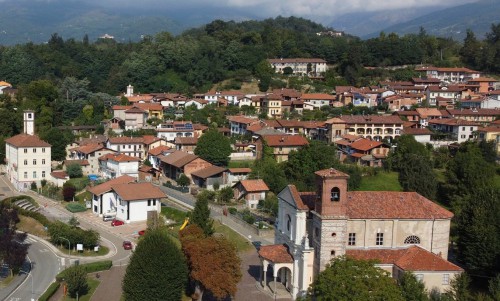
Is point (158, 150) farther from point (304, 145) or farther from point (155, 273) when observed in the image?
point (155, 273)

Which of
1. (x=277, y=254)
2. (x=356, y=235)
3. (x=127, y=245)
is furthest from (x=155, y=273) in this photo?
(x=127, y=245)

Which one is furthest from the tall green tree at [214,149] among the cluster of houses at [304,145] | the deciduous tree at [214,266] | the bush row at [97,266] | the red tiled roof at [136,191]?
the deciduous tree at [214,266]

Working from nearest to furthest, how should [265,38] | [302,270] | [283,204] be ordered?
[302,270] < [283,204] < [265,38]

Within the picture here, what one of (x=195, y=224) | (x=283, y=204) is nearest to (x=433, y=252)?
(x=283, y=204)

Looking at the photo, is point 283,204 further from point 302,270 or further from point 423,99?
point 423,99

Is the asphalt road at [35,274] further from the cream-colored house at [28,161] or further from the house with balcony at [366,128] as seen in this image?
the house with balcony at [366,128]

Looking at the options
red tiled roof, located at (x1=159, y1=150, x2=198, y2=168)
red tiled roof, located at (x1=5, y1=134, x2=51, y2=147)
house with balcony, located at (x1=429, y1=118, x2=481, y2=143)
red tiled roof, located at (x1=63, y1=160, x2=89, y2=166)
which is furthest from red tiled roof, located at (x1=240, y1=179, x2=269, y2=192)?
house with balcony, located at (x1=429, y1=118, x2=481, y2=143)

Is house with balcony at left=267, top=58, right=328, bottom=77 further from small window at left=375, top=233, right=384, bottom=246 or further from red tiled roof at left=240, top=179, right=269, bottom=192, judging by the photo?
small window at left=375, top=233, right=384, bottom=246
